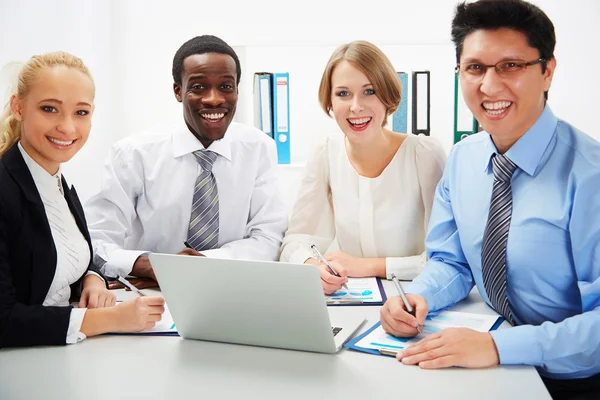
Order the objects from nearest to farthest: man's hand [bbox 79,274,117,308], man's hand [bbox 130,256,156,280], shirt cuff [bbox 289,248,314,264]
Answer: man's hand [bbox 79,274,117,308]
man's hand [bbox 130,256,156,280]
shirt cuff [bbox 289,248,314,264]

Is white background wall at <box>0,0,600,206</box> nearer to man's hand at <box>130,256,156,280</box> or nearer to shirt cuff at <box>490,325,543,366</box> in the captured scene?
man's hand at <box>130,256,156,280</box>

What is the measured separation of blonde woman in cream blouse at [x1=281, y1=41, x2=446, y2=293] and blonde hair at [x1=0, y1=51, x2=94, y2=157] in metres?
0.90

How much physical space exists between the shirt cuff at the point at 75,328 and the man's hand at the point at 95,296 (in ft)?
0.55

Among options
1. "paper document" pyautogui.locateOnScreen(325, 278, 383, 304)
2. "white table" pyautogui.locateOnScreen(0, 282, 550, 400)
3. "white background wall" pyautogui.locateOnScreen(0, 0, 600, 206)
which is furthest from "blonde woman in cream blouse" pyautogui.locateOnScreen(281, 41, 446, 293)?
"white background wall" pyautogui.locateOnScreen(0, 0, 600, 206)

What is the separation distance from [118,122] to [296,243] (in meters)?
1.69

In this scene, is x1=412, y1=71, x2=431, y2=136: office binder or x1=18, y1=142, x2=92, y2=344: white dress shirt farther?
x1=412, y1=71, x2=431, y2=136: office binder

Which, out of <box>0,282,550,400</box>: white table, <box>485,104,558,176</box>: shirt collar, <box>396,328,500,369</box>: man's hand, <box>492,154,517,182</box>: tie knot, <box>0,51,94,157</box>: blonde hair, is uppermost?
<box>0,51,94,157</box>: blonde hair

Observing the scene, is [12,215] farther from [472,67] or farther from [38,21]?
[38,21]

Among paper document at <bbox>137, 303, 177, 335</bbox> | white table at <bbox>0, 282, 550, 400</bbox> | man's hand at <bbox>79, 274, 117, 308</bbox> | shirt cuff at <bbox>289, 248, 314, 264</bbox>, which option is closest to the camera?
white table at <bbox>0, 282, 550, 400</bbox>

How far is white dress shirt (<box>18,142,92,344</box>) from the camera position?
1518 millimetres

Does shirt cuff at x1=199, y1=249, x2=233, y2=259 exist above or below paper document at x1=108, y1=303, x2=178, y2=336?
above

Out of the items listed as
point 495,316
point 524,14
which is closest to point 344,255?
point 495,316

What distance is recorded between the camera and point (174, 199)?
219cm

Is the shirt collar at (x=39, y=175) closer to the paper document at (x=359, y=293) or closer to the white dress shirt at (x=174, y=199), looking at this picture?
the white dress shirt at (x=174, y=199)
